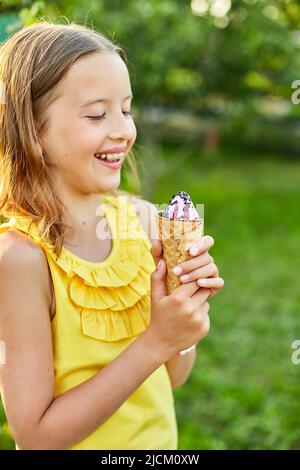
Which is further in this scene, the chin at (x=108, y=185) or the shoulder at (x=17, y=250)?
the chin at (x=108, y=185)

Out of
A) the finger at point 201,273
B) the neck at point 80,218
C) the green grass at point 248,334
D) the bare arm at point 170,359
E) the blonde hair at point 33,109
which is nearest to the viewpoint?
the finger at point 201,273

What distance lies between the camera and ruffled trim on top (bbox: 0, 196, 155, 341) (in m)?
1.65

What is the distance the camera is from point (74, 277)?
1.66 metres

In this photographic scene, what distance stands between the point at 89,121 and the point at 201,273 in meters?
0.46

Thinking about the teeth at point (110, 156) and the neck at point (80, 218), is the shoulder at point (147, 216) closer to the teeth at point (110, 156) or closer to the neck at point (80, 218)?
the neck at point (80, 218)

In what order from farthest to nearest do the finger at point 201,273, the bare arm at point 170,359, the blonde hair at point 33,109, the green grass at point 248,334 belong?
the green grass at point 248,334 → the bare arm at point 170,359 → the blonde hair at point 33,109 → the finger at point 201,273

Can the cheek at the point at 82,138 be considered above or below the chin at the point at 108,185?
above

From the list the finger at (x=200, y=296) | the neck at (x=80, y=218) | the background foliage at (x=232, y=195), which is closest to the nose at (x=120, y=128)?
the neck at (x=80, y=218)

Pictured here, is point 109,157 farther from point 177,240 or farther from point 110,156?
point 177,240

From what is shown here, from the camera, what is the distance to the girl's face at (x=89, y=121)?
159cm

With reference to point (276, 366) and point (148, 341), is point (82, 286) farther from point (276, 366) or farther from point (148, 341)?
point (276, 366)

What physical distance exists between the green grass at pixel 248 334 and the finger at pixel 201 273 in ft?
5.24

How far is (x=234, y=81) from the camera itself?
809 centimetres

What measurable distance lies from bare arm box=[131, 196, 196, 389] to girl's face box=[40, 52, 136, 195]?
0.37 metres
